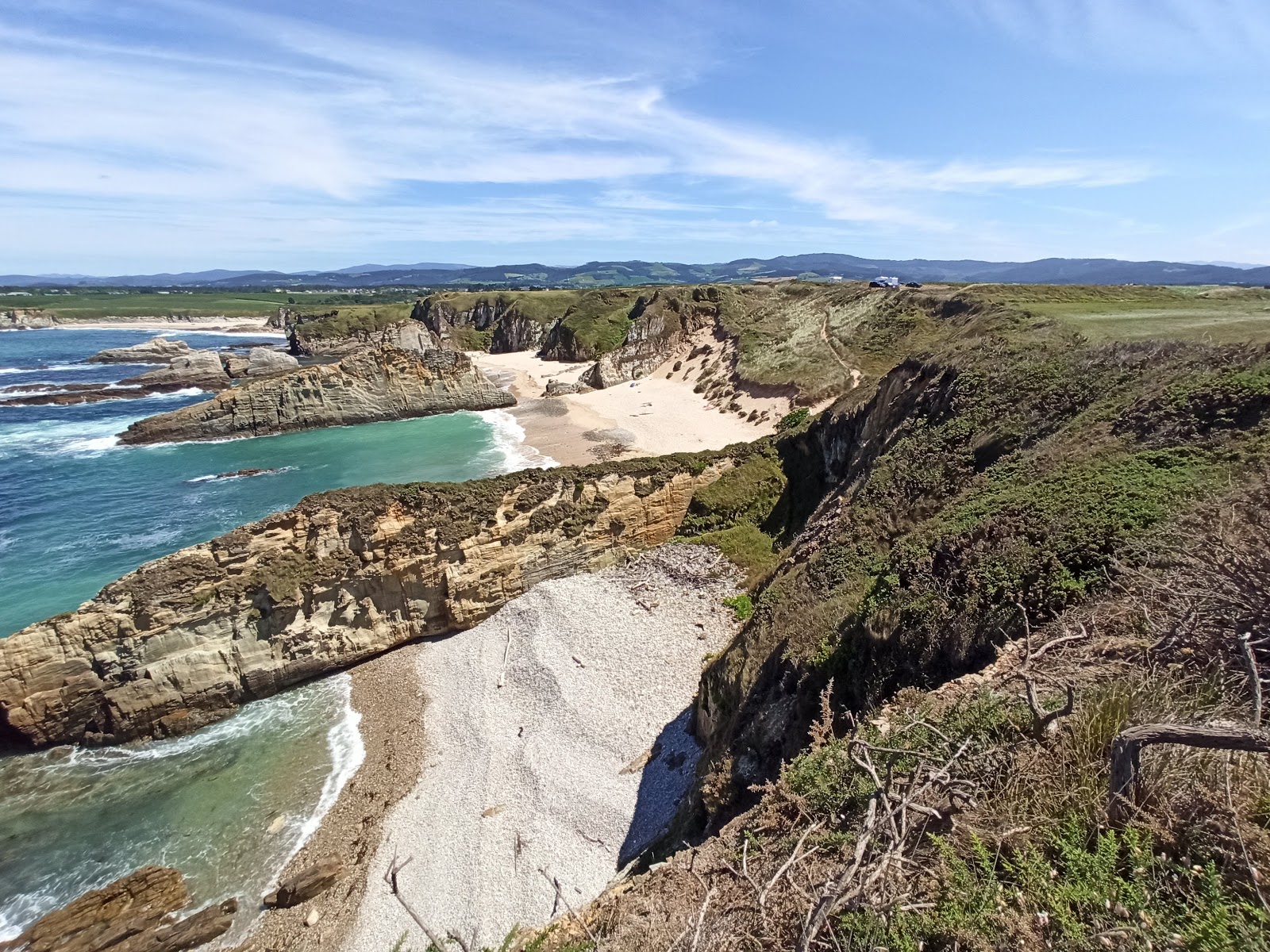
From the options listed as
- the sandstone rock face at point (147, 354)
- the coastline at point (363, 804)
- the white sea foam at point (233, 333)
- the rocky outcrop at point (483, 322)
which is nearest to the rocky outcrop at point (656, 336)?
the rocky outcrop at point (483, 322)

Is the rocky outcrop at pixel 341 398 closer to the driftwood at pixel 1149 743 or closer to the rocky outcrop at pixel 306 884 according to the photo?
the rocky outcrop at pixel 306 884

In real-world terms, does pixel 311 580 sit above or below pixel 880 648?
below

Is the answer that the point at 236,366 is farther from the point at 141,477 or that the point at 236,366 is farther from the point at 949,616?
the point at 949,616

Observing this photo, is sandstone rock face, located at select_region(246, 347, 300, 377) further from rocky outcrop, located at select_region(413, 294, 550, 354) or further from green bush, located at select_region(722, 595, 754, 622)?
green bush, located at select_region(722, 595, 754, 622)

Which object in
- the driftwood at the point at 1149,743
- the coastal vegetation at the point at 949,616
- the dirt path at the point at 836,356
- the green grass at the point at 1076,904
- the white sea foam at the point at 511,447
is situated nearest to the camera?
the green grass at the point at 1076,904

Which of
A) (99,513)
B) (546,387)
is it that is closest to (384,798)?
(99,513)

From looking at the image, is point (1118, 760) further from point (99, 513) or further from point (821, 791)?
point (99, 513)

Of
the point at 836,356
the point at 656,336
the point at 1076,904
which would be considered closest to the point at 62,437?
the point at 656,336
